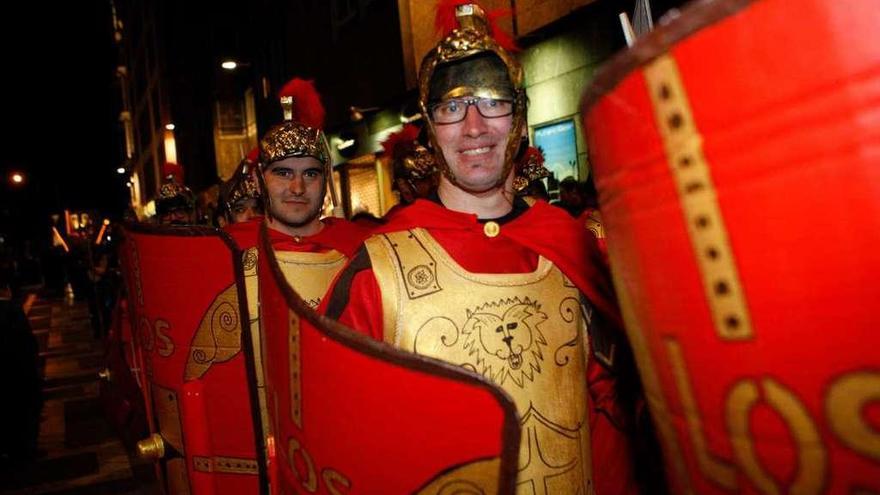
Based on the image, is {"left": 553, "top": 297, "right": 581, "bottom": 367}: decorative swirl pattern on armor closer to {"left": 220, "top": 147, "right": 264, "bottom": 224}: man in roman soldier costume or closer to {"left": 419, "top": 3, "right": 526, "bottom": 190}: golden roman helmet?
{"left": 419, "top": 3, "right": 526, "bottom": 190}: golden roman helmet

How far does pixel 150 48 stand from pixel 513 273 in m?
38.5

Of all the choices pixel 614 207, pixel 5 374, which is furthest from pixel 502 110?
pixel 5 374

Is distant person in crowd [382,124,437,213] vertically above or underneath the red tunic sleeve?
above

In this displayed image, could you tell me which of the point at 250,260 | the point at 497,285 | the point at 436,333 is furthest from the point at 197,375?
the point at 497,285

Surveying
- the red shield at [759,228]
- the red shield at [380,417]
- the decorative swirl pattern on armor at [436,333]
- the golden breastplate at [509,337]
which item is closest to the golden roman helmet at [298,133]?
the golden breastplate at [509,337]

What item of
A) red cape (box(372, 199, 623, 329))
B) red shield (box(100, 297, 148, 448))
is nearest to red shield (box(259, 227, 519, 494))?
red cape (box(372, 199, 623, 329))

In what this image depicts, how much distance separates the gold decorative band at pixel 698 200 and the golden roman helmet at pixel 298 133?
8.96 ft

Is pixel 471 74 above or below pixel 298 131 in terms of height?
below

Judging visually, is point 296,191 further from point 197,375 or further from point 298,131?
point 197,375

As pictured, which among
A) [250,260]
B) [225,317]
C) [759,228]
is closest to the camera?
[759,228]

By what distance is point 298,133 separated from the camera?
3180 millimetres

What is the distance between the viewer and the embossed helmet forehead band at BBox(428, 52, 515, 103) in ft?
5.92

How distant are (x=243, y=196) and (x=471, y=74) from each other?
101 inches

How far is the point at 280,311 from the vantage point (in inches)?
42.5
